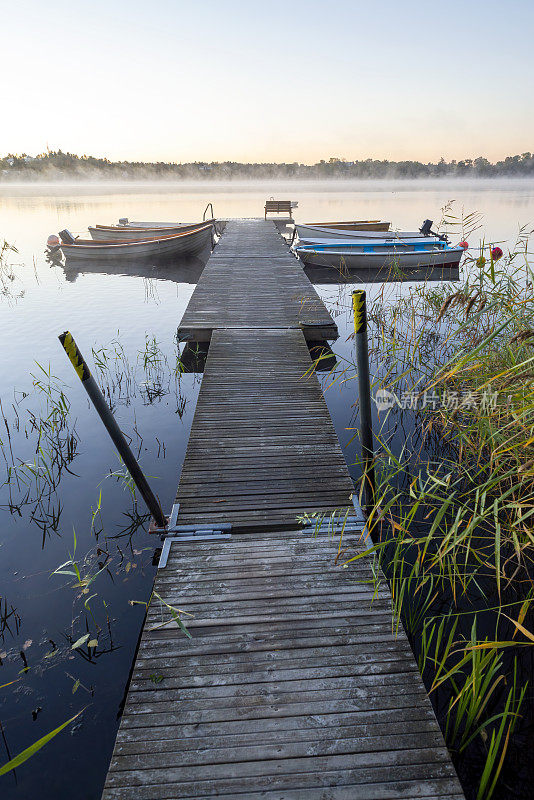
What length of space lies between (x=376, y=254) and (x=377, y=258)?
0.62 ft

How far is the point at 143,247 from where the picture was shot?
16891 millimetres

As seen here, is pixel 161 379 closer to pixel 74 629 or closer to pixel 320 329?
pixel 320 329

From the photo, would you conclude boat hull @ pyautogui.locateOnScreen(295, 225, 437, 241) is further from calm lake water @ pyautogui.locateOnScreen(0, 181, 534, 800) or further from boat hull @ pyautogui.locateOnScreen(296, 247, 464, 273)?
calm lake water @ pyautogui.locateOnScreen(0, 181, 534, 800)

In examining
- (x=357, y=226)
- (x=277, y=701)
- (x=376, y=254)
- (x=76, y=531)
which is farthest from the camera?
(x=357, y=226)

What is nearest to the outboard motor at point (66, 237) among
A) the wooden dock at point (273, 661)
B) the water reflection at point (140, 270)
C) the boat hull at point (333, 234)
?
the water reflection at point (140, 270)

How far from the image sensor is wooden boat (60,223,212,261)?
16562mm

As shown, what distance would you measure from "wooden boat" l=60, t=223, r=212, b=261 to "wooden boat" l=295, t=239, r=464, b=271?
15.2ft

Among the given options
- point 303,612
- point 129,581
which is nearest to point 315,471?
point 303,612

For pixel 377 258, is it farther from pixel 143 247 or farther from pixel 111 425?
pixel 111 425

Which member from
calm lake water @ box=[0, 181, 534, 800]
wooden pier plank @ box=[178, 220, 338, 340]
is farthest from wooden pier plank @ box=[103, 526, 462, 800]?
wooden pier plank @ box=[178, 220, 338, 340]

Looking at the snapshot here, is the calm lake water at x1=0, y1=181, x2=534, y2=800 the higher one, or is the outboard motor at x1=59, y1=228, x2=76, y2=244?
the outboard motor at x1=59, y1=228, x2=76, y2=244

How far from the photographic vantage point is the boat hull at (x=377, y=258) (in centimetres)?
1416

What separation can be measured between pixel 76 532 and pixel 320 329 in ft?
16.6

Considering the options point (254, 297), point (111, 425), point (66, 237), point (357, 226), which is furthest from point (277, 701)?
point (357, 226)
